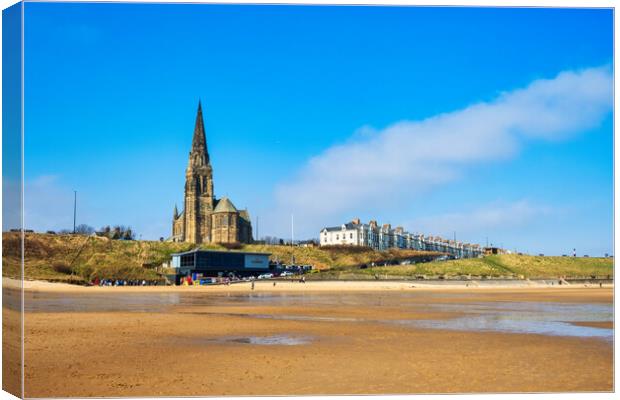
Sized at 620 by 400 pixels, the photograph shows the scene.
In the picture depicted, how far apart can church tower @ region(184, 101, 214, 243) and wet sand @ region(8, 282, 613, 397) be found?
131194 millimetres

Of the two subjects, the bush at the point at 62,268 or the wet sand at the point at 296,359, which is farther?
the bush at the point at 62,268

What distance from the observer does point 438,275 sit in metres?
90.1

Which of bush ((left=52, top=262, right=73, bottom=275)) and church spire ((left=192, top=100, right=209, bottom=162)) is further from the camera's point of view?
church spire ((left=192, top=100, right=209, bottom=162))

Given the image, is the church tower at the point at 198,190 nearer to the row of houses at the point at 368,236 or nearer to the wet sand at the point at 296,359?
Answer: the row of houses at the point at 368,236

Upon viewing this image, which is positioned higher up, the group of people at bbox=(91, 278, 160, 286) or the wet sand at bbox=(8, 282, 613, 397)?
the wet sand at bbox=(8, 282, 613, 397)

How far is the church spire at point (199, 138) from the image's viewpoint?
165625 millimetres

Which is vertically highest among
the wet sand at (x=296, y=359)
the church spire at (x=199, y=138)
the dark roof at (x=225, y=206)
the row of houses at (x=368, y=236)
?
the church spire at (x=199, y=138)

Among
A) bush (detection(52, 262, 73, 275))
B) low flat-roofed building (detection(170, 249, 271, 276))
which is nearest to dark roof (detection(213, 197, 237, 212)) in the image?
low flat-roofed building (detection(170, 249, 271, 276))

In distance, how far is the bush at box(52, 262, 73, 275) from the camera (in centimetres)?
8371

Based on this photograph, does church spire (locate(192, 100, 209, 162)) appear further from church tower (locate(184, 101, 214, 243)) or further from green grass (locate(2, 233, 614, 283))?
green grass (locate(2, 233, 614, 283))

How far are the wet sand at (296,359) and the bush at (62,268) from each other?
215 ft

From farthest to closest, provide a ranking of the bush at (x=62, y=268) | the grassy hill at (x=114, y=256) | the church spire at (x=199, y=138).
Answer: the church spire at (x=199, y=138) < the bush at (x=62, y=268) < the grassy hill at (x=114, y=256)

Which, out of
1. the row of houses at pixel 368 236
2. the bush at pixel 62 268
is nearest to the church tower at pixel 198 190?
the row of houses at pixel 368 236

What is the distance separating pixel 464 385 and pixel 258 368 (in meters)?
4.43
